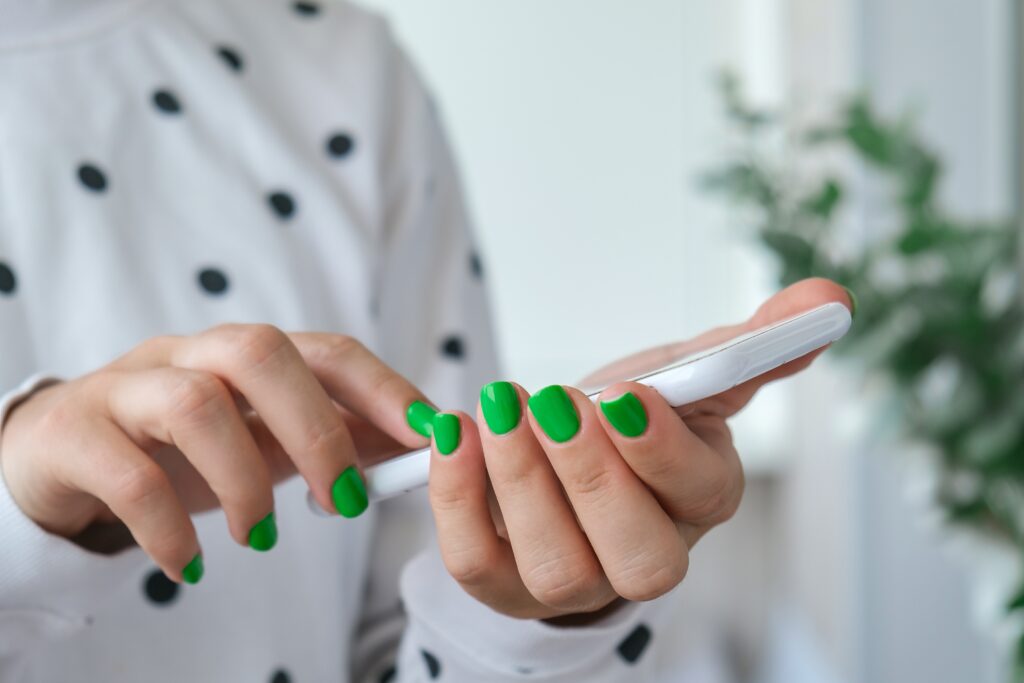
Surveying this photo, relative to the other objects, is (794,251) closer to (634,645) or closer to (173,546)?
(634,645)

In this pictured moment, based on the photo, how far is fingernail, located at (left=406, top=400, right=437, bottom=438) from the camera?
10.4 inches

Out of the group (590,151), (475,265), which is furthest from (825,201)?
(590,151)

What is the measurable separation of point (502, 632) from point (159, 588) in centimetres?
16

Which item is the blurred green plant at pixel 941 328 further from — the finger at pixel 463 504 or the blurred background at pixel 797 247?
the finger at pixel 463 504

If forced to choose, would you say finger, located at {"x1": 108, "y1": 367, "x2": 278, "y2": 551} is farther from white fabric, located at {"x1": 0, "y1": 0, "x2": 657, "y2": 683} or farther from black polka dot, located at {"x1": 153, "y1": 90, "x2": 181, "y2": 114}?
black polka dot, located at {"x1": 153, "y1": 90, "x2": 181, "y2": 114}

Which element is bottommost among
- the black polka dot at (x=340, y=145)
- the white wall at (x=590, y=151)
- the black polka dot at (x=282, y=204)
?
the white wall at (x=590, y=151)

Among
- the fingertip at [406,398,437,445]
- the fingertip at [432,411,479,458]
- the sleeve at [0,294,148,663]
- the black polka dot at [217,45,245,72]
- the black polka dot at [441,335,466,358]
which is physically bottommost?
the black polka dot at [441,335,466,358]

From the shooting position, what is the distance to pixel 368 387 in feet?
0.90

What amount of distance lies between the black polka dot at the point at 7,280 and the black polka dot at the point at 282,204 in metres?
0.13

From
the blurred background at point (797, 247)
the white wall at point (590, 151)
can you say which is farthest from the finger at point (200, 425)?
the white wall at point (590, 151)

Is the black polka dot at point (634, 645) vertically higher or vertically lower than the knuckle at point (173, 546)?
lower

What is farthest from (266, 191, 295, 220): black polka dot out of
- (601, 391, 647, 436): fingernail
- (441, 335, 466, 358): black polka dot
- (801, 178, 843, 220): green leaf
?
(801, 178, 843, 220): green leaf

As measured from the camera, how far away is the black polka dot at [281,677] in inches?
16.1

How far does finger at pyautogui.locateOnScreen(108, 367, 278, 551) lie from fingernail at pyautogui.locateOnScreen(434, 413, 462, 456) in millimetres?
56
